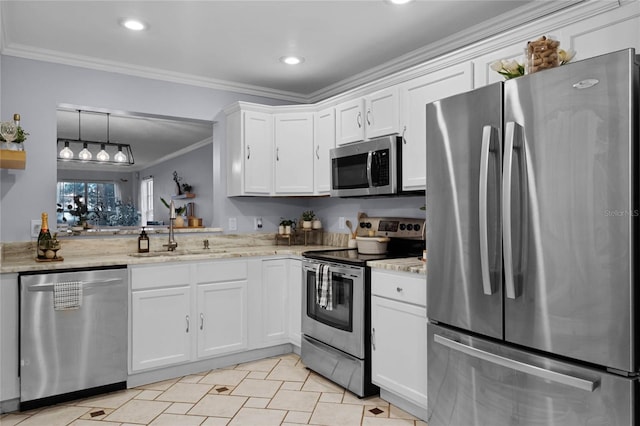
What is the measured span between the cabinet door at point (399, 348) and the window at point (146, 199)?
913 centimetres

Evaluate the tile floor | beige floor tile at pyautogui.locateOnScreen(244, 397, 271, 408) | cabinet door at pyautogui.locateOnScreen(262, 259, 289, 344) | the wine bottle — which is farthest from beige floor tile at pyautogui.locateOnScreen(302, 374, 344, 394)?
the wine bottle

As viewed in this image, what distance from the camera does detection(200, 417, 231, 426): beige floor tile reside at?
8.38 feet

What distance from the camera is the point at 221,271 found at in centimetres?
343

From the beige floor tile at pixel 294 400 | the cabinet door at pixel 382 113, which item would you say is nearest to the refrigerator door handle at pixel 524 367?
the beige floor tile at pixel 294 400

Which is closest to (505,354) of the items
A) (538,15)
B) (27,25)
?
(538,15)

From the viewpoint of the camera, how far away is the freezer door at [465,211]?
1.82 metres

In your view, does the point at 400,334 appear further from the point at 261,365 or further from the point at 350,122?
the point at 350,122

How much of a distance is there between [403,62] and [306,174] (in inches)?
49.6

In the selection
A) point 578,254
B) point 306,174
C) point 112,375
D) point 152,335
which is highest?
point 306,174

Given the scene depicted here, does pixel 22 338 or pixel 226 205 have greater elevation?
pixel 226 205

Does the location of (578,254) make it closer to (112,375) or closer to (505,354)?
(505,354)

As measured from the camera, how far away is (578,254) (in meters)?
1.55

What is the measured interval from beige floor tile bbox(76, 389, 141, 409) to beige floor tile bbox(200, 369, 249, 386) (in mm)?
483

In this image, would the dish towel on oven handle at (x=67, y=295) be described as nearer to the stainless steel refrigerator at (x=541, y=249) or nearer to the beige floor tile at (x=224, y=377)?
the beige floor tile at (x=224, y=377)
